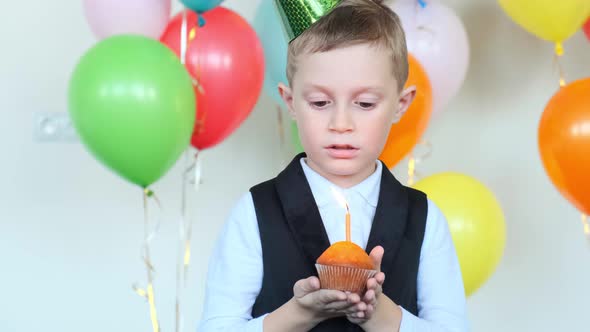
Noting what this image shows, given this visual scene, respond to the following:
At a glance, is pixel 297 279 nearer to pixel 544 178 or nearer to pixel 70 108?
pixel 70 108

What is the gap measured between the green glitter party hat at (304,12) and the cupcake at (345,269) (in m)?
0.34

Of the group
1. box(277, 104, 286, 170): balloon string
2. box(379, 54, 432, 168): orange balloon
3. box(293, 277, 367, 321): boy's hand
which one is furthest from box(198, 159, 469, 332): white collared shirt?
box(277, 104, 286, 170): balloon string

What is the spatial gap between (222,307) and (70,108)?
1.00 m

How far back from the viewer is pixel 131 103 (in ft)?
6.22

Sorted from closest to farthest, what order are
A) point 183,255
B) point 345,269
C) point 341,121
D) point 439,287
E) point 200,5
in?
point 345,269 → point 341,121 → point 439,287 → point 200,5 → point 183,255

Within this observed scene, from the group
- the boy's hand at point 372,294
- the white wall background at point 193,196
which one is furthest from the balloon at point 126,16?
the boy's hand at point 372,294

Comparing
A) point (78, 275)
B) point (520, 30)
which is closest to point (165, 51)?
point (78, 275)

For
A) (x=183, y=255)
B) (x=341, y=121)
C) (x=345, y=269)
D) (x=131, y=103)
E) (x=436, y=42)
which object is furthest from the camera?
(x=183, y=255)

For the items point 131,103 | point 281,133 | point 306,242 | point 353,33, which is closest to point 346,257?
point 306,242

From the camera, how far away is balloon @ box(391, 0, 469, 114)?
2.30 m

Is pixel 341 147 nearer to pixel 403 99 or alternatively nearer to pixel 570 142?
pixel 403 99

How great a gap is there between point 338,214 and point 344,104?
175mm

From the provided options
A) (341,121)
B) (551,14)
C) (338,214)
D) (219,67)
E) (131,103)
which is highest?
(551,14)

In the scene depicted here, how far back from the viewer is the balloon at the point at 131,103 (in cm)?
190
